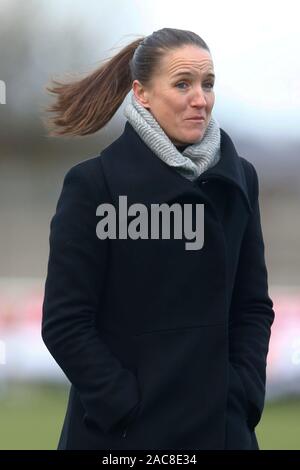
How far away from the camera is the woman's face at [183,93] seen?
1974mm

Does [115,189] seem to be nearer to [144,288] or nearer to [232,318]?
[144,288]

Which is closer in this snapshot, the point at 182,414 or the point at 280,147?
the point at 182,414

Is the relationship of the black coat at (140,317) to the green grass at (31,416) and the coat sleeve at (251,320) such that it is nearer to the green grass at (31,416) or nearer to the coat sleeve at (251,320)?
the coat sleeve at (251,320)

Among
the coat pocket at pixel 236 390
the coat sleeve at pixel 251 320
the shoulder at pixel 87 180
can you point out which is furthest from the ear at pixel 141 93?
the coat pocket at pixel 236 390

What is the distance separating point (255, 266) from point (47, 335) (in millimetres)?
443

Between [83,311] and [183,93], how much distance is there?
45 centimetres

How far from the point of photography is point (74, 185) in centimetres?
197

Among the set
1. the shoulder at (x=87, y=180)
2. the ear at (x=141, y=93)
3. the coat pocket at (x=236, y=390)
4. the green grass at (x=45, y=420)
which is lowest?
the coat pocket at (x=236, y=390)

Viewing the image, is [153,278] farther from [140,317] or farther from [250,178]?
[250,178]

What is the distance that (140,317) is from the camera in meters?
1.97

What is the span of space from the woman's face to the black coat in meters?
0.07

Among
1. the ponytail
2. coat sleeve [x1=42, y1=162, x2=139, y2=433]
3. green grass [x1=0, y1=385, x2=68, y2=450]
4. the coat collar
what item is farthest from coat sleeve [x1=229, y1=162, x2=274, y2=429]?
green grass [x1=0, y1=385, x2=68, y2=450]

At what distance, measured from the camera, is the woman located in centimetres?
195

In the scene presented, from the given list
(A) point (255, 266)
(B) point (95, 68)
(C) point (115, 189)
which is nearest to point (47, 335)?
(C) point (115, 189)
